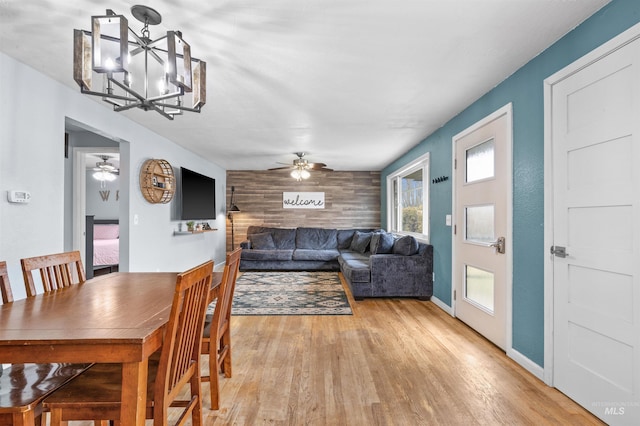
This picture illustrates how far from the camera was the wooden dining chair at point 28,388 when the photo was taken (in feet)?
3.68

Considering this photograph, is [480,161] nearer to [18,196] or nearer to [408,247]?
[408,247]

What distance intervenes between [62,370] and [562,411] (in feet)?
8.67

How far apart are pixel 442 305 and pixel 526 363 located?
5.32 feet

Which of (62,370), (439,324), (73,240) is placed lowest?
(439,324)

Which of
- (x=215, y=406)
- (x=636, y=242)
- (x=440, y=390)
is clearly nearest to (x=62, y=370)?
(x=215, y=406)

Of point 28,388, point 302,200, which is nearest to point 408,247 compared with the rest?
point 302,200

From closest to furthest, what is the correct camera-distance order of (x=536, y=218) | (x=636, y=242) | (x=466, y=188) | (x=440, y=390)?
(x=636, y=242), (x=440, y=390), (x=536, y=218), (x=466, y=188)

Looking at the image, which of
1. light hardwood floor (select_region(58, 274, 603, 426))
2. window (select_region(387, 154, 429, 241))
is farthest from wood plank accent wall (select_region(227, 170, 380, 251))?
light hardwood floor (select_region(58, 274, 603, 426))

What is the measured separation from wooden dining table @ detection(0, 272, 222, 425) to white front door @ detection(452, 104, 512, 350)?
8.53ft

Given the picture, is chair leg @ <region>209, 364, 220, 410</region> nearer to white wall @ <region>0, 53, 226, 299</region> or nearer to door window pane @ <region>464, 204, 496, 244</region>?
white wall @ <region>0, 53, 226, 299</region>

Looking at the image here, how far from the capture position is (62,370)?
4.61 ft

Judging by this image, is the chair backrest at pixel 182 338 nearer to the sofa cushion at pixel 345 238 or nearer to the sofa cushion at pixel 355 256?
the sofa cushion at pixel 355 256

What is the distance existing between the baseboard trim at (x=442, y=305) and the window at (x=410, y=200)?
2.90ft

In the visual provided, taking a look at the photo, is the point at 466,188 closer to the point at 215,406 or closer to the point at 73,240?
the point at 215,406
